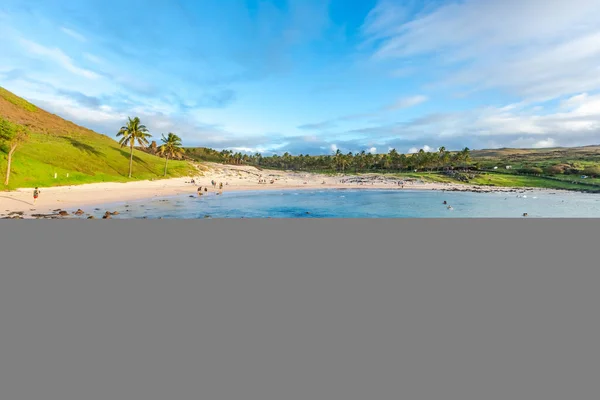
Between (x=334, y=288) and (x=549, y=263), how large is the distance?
11.5 metres

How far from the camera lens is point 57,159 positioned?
49531 mm

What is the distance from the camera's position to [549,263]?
1377 centimetres

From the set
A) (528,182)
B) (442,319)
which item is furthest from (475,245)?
A: (528,182)

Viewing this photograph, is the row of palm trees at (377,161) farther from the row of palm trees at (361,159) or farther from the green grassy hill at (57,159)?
the green grassy hill at (57,159)

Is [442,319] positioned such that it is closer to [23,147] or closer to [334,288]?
[334,288]

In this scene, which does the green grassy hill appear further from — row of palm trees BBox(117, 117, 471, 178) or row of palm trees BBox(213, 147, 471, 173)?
row of palm trees BBox(213, 147, 471, 173)

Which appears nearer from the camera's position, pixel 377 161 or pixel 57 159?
pixel 57 159

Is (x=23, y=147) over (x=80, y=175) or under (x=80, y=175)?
over

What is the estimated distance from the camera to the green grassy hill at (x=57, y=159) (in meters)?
38.5

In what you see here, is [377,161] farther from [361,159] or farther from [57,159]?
[57,159]

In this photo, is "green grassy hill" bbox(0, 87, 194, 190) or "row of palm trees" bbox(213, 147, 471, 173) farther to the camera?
"row of palm trees" bbox(213, 147, 471, 173)

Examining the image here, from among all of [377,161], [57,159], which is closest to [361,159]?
[377,161]

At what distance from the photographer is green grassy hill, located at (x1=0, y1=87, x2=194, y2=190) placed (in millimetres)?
38500

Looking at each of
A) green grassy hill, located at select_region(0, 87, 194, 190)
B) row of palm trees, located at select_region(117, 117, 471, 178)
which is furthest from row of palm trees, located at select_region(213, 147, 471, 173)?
green grassy hill, located at select_region(0, 87, 194, 190)
